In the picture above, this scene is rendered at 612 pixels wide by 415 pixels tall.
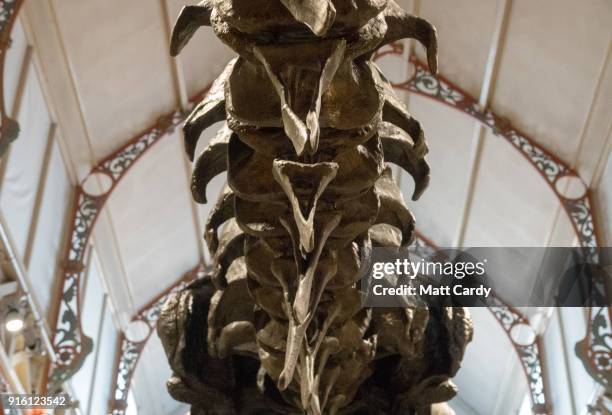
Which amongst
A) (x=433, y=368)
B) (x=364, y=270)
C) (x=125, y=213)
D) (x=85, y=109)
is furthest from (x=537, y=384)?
(x=364, y=270)

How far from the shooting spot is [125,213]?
9141mm

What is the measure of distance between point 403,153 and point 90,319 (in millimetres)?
7750

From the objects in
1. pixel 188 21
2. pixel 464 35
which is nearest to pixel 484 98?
pixel 464 35

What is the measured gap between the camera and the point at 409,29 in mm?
1356

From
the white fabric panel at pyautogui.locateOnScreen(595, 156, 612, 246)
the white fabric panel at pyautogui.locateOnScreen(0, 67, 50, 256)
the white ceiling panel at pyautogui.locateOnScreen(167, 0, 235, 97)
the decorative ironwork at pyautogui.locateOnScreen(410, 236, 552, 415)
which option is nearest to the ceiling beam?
the decorative ironwork at pyautogui.locateOnScreen(410, 236, 552, 415)

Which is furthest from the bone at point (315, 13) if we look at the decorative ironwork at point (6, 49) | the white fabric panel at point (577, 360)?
the white fabric panel at point (577, 360)

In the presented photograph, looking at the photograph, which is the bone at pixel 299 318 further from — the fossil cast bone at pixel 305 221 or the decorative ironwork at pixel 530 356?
the decorative ironwork at pixel 530 356

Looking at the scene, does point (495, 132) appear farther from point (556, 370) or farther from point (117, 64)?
point (117, 64)

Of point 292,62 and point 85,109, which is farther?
point 85,109

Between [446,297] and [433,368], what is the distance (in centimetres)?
16

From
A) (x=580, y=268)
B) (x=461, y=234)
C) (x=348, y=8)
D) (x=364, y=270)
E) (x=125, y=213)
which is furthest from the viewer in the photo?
(x=461, y=234)

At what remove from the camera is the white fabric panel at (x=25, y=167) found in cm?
663

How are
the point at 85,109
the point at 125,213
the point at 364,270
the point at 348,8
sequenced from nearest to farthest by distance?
the point at 348,8 → the point at 364,270 → the point at 85,109 → the point at 125,213

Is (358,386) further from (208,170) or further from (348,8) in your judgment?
(348,8)
